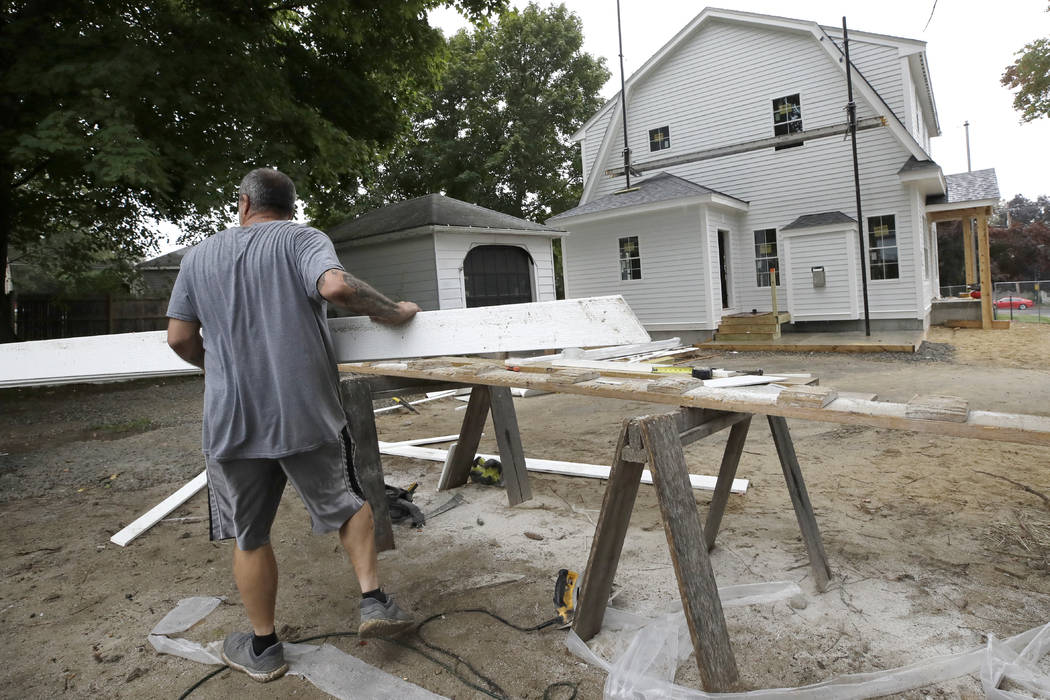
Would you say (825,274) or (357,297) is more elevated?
(825,274)

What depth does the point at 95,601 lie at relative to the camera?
127 inches

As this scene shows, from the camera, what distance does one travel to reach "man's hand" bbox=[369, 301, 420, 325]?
254cm

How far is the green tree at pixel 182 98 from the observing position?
8.22 meters

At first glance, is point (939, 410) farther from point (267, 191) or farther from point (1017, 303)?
point (1017, 303)

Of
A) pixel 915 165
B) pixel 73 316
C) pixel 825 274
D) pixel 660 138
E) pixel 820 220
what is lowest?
pixel 825 274

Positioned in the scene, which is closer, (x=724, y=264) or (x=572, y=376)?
(x=572, y=376)

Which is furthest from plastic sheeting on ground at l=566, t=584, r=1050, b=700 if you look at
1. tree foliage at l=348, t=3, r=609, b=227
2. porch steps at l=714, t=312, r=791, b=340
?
tree foliage at l=348, t=3, r=609, b=227

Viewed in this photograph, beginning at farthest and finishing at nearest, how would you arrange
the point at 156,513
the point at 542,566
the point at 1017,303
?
the point at 1017,303 → the point at 156,513 → the point at 542,566

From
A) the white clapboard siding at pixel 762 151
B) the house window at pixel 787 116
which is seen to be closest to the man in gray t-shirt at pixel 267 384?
the white clapboard siding at pixel 762 151

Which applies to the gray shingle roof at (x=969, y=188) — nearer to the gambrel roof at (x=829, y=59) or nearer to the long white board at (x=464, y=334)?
the gambrel roof at (x=829, y=59)

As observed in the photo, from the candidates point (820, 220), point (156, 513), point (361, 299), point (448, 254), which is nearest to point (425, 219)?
point (448, 254)

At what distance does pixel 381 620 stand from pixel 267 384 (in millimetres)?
994

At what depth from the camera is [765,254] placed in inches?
629

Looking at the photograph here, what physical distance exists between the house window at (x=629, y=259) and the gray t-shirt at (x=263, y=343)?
1451cm
